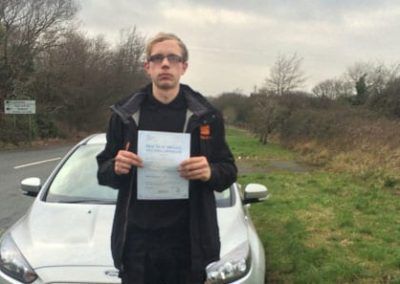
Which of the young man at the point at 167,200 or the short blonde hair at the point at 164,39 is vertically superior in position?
the short blonde hair at the point at 164,39

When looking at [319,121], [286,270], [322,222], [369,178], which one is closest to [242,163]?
[319,121]

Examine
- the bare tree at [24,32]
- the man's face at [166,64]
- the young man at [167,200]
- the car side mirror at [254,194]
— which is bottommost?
the car side mirror at [254,194]

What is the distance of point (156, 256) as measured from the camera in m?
2.95

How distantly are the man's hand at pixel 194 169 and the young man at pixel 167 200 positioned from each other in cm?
7

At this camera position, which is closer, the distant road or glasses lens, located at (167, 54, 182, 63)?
glasses lens, located at (167, 54, 182, 63)

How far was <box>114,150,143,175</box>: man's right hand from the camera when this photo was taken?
277cm

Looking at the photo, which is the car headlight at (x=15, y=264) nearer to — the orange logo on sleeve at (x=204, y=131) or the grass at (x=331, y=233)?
the orange logo on sleeve at (x=204, y=131)

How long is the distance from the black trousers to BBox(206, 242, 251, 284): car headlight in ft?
2.31

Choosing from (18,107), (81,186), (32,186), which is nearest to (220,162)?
(81,186)

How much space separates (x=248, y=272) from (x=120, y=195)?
1403 mm

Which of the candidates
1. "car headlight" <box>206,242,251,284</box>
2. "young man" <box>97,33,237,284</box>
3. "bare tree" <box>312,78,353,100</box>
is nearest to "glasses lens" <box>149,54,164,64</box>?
"young man" <box>97,33,237,284</box>

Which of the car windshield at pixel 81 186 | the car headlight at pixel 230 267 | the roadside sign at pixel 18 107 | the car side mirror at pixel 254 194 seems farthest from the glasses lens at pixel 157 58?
the roadside sign at pixel 18 107

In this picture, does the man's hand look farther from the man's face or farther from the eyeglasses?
the eyeglasses

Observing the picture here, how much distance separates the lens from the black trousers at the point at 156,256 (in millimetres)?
2939
